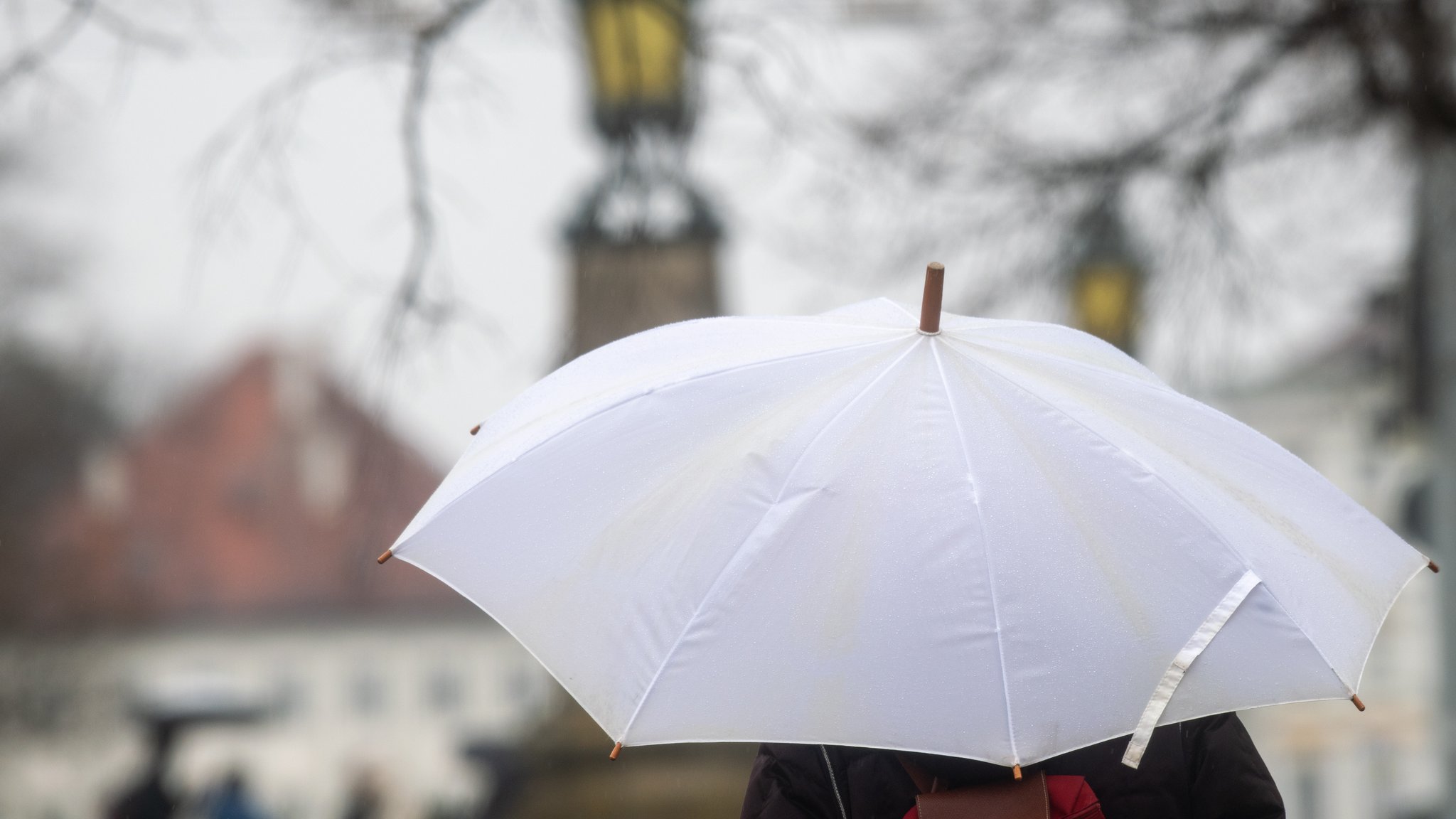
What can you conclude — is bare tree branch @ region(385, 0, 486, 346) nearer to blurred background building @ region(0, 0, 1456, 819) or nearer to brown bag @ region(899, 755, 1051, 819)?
blurred background building @ region(0, 0, 1456, 819)

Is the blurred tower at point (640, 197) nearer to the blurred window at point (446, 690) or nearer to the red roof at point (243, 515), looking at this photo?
the red roof at point (243, 515)

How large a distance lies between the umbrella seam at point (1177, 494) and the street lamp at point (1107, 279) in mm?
2519

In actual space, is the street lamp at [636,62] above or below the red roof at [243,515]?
above

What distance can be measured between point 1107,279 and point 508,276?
174cm

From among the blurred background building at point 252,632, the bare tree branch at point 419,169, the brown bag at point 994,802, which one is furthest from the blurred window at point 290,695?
the brown bag at point 994,802

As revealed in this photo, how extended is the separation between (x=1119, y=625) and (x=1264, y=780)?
37 cm

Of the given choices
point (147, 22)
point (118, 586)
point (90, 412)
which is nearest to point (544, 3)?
point (147, 22)

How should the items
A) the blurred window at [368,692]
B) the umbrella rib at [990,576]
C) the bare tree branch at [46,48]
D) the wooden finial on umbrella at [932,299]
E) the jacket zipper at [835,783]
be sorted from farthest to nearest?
the bare tree branch at [46,48] → the blurred window at [368,692] → the jacket zipper at [835,783] → the wooden finial on umbrella at [932,299] → the umbrella rib at [990,576]

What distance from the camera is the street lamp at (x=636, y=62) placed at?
3.75 m

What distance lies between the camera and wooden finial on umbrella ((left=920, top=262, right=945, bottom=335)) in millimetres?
1497

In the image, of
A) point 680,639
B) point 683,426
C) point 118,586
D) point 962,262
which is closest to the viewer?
point 680,639

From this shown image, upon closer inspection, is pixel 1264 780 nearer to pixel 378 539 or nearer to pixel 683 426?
pixel 683 426

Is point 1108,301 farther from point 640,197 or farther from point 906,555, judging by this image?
point 906,555

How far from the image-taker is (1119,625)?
1.39m
